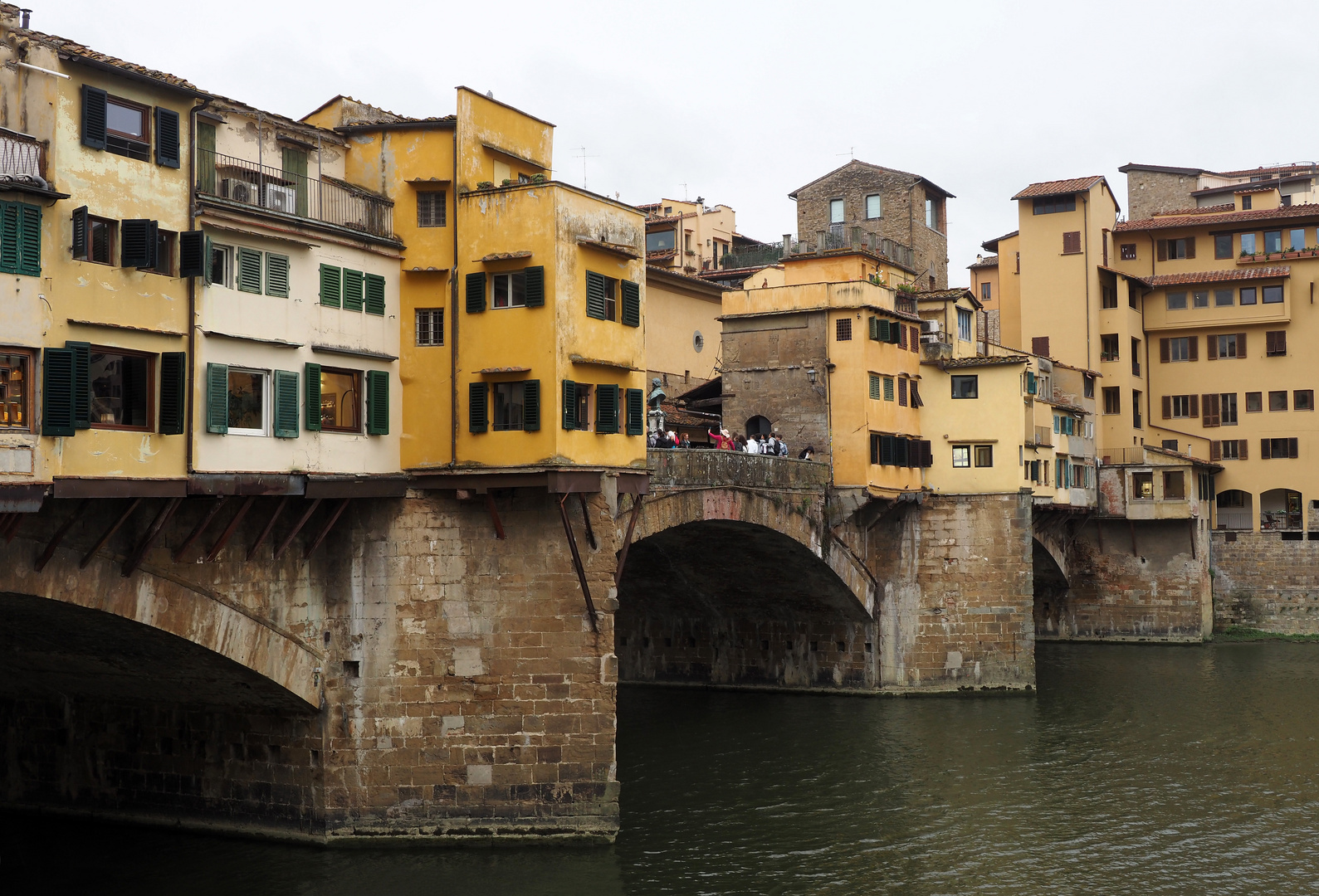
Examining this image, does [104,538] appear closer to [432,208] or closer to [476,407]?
[476,407]

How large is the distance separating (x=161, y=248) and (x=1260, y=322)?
64829 mm

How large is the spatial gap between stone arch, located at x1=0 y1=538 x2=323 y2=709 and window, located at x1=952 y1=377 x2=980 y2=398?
3181 cm

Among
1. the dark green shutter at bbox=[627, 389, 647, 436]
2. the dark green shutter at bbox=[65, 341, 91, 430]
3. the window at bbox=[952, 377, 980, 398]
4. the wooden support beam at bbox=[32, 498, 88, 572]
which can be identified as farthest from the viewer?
the window at bbox=[952, 377, 980, 398]

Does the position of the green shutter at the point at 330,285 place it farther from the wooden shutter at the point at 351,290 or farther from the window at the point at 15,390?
the window at the point at 15,390

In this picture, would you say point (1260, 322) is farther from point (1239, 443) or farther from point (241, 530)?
point (241, 530)

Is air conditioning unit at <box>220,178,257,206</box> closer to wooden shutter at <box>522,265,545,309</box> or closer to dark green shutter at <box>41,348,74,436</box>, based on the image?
dark green shutter at <box>41,348,74,436</box>

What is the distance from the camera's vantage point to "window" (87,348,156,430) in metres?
22.6

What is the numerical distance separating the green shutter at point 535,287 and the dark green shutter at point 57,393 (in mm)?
9324

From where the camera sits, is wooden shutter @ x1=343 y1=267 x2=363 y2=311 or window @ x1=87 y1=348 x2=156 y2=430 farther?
wooden shutter @ x1=343 y1=267 x2=363 y2=311

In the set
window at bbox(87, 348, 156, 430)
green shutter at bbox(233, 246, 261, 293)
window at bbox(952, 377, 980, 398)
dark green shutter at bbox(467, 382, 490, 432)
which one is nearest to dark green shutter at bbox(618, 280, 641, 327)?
dark green shutter at bbox(467, 382, 490, 432)

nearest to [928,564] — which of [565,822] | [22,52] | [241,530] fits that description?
[565,822]

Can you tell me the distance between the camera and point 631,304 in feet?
100

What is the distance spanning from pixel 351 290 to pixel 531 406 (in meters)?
4.28

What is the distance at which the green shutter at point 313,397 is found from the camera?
85.8 feet
